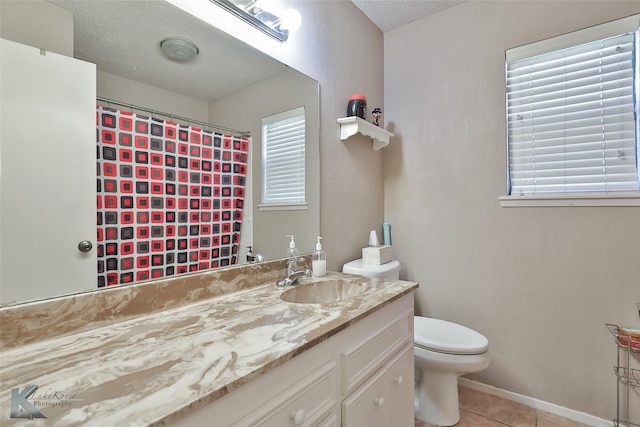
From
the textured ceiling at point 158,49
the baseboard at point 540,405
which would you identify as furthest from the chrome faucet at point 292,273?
the baseboard at point 540,405

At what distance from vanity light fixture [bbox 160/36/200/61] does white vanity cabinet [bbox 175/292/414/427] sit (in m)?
1.04

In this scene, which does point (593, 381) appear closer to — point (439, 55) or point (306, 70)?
point (439, 55)

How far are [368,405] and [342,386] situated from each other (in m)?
0.18

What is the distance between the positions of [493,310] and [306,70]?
5.79 ft

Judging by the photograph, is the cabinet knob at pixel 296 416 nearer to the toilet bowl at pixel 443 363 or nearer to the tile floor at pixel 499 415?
the toilet bowl at pixel 443 363

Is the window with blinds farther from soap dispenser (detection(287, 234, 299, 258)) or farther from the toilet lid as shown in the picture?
soap dispenser (detection(287, 234, 299, 258))

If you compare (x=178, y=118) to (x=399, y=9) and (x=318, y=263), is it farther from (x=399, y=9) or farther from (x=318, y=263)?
(x=399, y=9)

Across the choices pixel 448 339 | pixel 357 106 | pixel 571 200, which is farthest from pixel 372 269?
pixel 571 200

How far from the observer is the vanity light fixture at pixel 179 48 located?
979 millimetres

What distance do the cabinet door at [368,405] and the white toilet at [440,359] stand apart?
1.60ft

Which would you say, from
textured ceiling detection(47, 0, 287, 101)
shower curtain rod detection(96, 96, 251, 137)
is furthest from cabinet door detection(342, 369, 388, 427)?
textured ceiling detection(47, 0, 287, 101)

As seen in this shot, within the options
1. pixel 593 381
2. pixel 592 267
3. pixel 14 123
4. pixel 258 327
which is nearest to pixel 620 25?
pixel 592 267

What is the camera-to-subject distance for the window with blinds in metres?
1.45

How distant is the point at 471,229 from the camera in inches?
72.3
